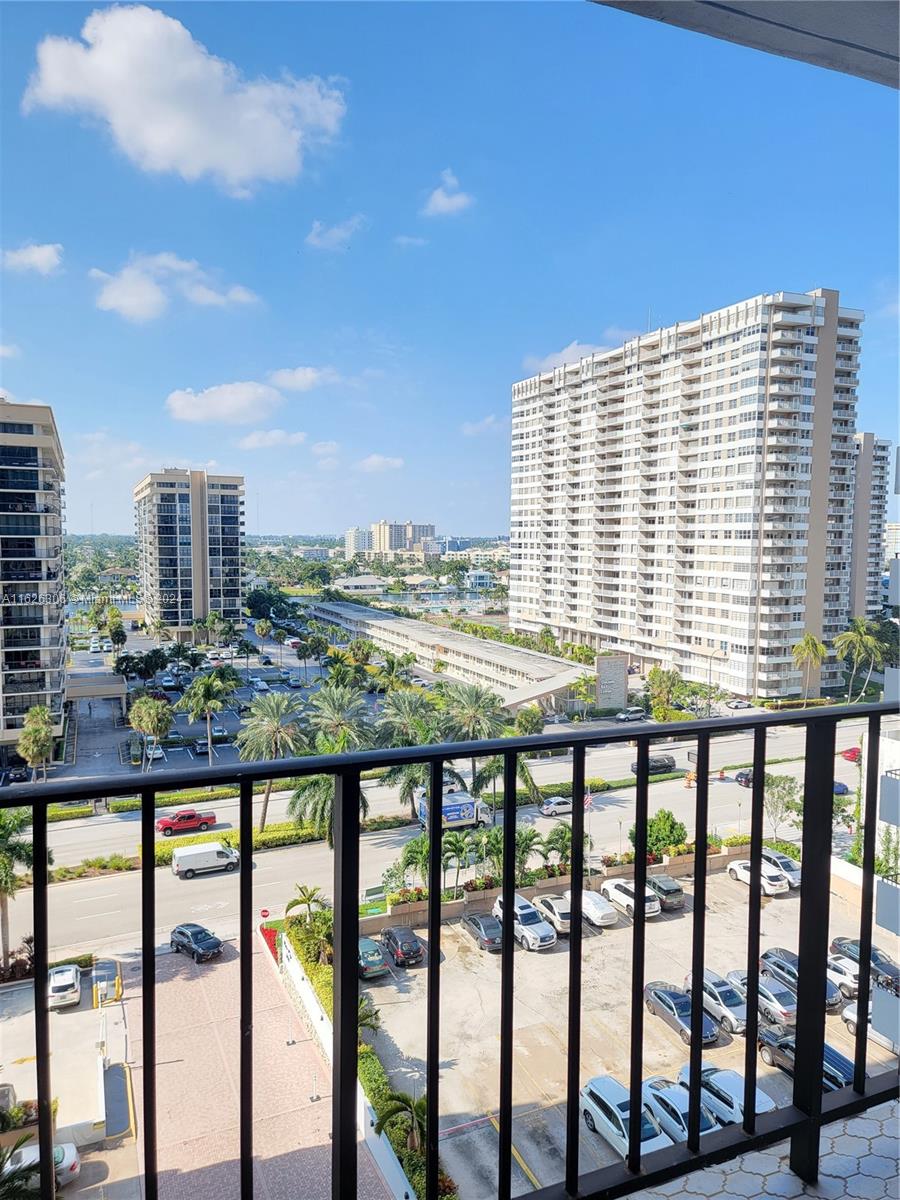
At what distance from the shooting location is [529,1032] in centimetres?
443

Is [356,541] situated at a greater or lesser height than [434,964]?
greater

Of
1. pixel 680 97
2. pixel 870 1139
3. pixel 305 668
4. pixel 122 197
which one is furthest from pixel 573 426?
pixel 870 1139

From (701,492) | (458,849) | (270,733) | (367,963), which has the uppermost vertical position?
(701,492)

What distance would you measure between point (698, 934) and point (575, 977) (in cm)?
19

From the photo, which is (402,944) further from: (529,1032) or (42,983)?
(42,983)

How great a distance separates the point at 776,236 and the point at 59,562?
36.3m

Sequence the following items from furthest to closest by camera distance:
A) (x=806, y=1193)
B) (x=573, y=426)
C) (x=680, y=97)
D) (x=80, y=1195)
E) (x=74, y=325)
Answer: (x=74, y=325), (x=573, y=426), (x=680, y=97), (x=80, y=1195), (x=806, y=1193)

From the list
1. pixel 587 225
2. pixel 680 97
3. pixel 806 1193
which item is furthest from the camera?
pixel 587 225

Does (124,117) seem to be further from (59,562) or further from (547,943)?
(547,943)

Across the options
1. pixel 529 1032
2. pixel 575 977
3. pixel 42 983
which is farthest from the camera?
pixel 529 1032

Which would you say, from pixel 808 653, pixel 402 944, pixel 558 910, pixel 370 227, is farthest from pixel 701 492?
pixel 558 910

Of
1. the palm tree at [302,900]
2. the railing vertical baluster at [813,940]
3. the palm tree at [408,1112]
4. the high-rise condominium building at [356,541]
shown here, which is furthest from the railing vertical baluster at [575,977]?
the high-rise condominium building at [356,541]

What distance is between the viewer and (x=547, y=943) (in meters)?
4.49

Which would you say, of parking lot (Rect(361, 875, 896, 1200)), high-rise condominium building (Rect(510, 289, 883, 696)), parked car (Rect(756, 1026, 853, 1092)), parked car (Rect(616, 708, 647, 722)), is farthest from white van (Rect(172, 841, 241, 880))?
high-rise condominium building (Rect(510, 289, 883, 696))
